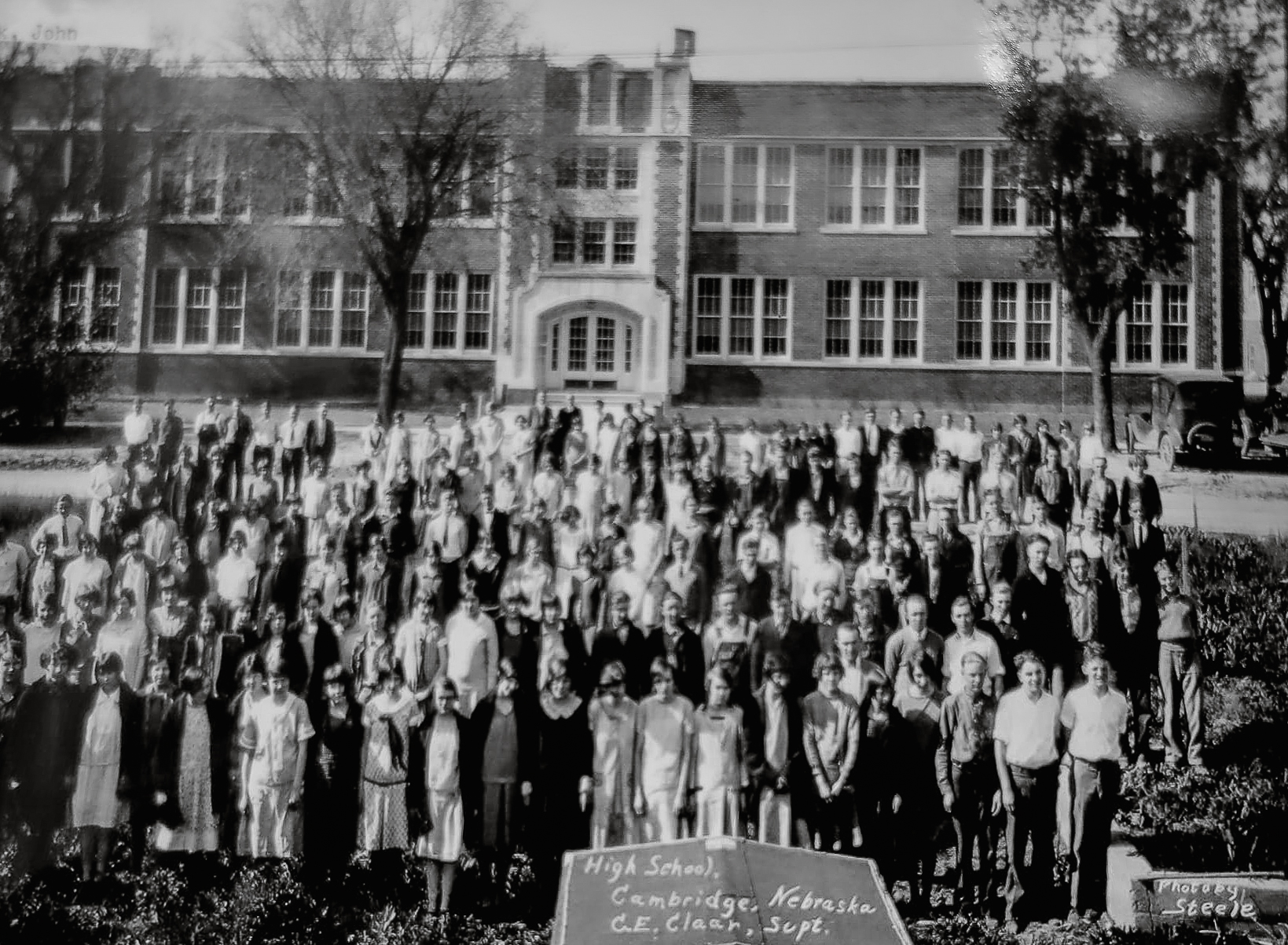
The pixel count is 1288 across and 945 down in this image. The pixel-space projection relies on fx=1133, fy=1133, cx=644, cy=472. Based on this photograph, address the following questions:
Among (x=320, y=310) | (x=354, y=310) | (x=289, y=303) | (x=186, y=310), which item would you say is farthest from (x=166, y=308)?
(x=354, y=310)

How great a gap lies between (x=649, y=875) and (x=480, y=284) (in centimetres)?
272

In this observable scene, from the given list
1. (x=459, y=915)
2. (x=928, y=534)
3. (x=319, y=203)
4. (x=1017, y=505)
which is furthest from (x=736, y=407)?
(x=459, y=915)

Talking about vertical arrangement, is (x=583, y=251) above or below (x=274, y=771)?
above

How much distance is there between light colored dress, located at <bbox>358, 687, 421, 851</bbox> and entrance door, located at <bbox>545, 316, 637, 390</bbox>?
164cm

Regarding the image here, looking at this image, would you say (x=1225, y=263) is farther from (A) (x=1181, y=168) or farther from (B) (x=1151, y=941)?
(B) (x=1151, y=941)

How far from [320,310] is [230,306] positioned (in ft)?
1.35

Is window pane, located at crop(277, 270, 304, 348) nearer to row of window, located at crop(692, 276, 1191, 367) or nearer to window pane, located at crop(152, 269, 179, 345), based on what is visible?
window pane, located at crop(152, 269, 179, 345)

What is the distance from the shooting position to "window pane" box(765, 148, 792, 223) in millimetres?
5207

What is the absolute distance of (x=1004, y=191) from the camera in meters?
5.05

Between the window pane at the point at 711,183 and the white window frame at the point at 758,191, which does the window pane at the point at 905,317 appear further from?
the window pane at the point at 711,183

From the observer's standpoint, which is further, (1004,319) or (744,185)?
(744,185)

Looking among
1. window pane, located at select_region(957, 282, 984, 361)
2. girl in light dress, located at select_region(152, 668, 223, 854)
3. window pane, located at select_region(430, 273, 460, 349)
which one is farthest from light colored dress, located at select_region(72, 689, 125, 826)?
window pane, located at select_region(957, 282, 984, 361)

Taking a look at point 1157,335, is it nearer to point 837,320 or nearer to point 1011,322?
point 1011,322

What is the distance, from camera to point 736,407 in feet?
17.9
